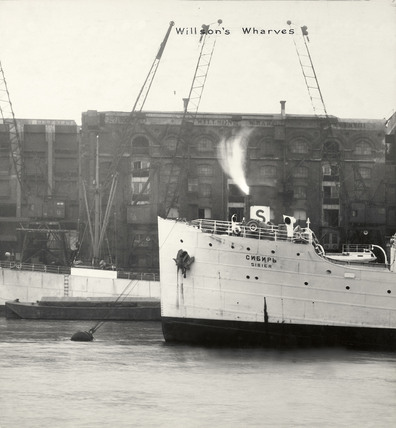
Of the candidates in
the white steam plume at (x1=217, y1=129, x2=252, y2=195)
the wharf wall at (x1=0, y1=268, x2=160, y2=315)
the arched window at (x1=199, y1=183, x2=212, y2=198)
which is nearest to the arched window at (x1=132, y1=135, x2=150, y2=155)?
the arched window at (x1=199, y1=183, x2=212, y2=198)

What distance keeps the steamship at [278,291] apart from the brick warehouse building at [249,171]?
128ft

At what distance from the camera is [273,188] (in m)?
88.1

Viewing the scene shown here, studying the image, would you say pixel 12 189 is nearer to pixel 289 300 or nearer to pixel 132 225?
pixel 132 225

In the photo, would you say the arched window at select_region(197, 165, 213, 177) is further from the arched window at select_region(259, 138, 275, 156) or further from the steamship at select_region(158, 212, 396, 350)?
the steamship at select_region(158, 212, 396, 350)

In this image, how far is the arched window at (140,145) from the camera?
8981cm

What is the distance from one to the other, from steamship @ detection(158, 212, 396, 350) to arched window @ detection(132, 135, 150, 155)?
137ft

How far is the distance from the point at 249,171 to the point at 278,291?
4221 centimetres

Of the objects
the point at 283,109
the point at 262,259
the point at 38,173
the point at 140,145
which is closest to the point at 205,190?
the point at 140,145

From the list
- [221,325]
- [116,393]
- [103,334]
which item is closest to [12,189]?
[103,334]

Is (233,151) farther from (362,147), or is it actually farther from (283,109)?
(362,147)

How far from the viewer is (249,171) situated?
89.1 metres

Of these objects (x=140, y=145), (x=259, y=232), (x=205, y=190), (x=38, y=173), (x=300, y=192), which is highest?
(x=140, y=145)

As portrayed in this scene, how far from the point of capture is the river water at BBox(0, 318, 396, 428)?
3253 centimetres

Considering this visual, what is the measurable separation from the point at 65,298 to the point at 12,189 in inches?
1022
